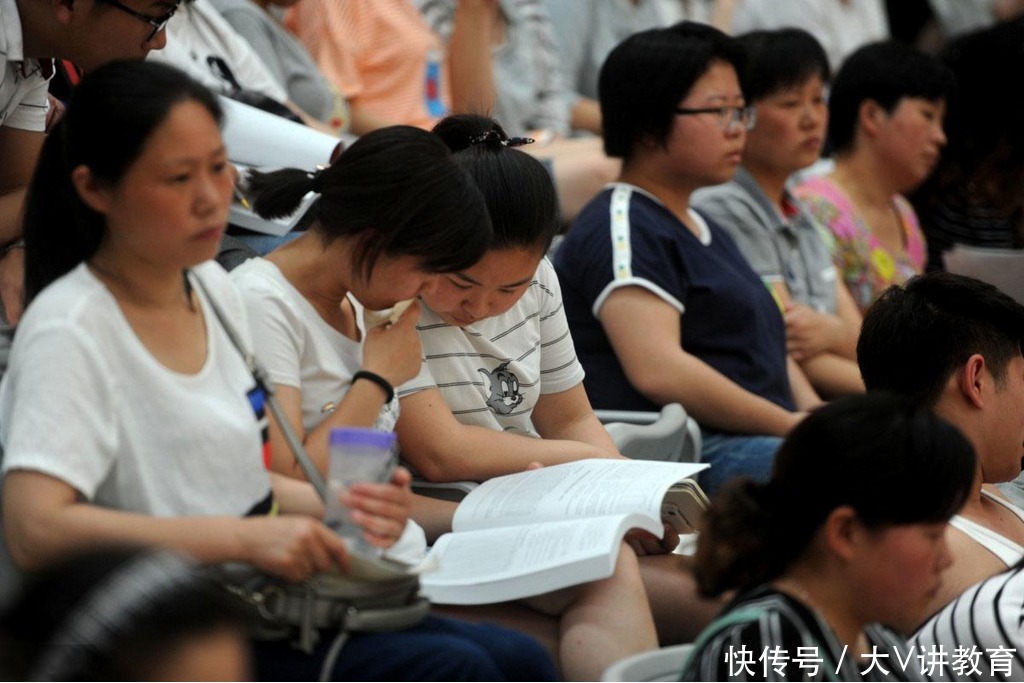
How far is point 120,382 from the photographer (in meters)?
1.72

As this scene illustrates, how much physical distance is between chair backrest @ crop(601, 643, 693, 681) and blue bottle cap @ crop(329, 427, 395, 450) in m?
0.41

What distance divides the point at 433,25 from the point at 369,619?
10.6 feet

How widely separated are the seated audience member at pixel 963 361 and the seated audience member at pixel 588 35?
248 centimetres

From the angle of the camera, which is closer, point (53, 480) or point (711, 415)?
point (53, 480)

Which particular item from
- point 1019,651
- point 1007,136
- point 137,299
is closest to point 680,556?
point 1019,651

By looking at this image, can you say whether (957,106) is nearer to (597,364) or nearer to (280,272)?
(597,364)

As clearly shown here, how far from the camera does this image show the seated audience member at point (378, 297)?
2098mm

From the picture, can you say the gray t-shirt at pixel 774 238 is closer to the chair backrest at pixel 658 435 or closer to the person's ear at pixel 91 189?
the chair backrest at pixel 658 435

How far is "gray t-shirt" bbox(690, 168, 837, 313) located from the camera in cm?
390

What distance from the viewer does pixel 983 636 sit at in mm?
1979

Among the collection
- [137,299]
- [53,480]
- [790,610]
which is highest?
[137,299]

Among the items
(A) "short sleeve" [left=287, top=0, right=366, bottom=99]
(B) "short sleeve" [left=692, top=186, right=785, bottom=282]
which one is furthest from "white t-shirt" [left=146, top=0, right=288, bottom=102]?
(B) "short sleeve" [left=692, top=186, right=785, bottom=282]

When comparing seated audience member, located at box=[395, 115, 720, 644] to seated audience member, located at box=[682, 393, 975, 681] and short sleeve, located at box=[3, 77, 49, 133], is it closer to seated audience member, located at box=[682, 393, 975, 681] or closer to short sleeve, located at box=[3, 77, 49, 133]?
seated audience member, located at box=[682, 393, 975, 681]

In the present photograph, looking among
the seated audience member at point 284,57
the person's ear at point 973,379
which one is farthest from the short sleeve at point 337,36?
the person's ear at point 973,379
